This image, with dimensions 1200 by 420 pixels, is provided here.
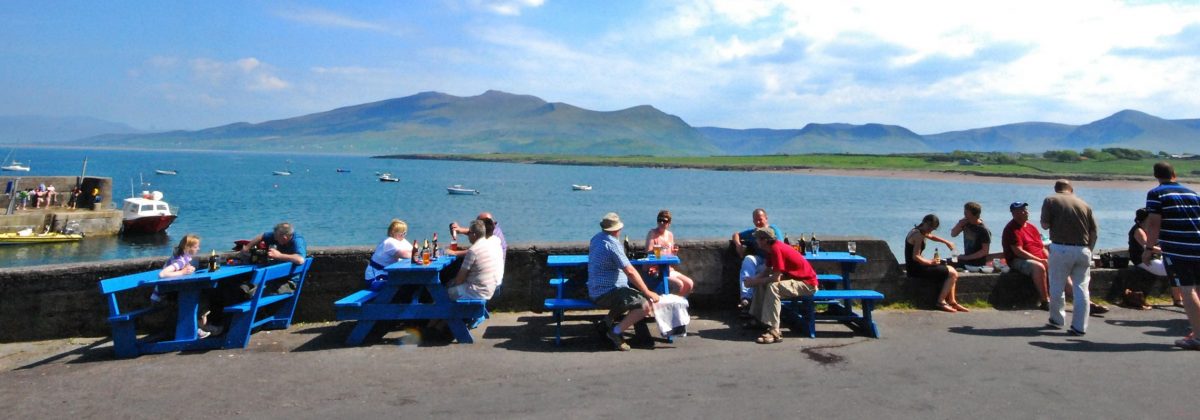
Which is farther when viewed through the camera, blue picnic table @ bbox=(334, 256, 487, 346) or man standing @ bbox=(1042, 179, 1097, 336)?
man standing @ bbox=(1042, 179, 1097, 336)

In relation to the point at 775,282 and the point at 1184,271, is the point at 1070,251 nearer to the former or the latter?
the point at 1184,271

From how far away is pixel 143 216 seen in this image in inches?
1658

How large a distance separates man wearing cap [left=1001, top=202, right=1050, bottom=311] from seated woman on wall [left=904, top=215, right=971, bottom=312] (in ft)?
2.48

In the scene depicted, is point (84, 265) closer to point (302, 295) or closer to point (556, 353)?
point (302, 295)

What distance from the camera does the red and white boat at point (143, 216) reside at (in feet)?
138

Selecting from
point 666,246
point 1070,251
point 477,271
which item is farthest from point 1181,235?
point 477,271

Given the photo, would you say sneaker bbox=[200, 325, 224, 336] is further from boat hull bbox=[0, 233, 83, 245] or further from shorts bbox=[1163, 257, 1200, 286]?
boat hull bbox=[0, 233, 83, 245]

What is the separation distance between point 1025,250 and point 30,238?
142ft

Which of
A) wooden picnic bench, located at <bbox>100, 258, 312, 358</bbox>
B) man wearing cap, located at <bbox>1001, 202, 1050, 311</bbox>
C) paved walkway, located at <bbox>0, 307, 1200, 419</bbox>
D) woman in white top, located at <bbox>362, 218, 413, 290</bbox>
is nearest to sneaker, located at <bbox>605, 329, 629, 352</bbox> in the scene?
paved walkway, located at <bbox>0, 307, 1200, 419</bbox>

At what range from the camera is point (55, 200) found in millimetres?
41594

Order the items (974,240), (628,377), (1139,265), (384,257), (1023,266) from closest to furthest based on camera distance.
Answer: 1. (628,377)
2. (384,257)
3. (1023,266)
4. (1139,265)
5. (974,240)

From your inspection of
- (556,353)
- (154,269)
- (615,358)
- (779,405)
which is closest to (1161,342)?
(779,405)

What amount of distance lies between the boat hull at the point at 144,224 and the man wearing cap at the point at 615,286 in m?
43.4

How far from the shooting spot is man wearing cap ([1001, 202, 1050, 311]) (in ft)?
29.2
